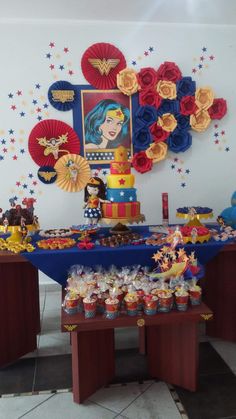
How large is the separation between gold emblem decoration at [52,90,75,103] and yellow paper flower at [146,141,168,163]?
90cm

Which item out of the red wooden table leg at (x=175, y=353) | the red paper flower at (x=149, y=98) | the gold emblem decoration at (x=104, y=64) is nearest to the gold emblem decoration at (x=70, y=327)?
the red wooden table leg at (x=175, y=353)

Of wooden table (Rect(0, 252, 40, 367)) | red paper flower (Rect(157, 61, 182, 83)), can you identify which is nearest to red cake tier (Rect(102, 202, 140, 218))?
wooden table (Rect(0, 252, 40, 367))

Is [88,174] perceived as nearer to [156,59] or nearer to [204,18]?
[156,59]

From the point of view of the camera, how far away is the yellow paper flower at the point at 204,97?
356cm

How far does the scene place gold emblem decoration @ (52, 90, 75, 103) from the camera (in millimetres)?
3443

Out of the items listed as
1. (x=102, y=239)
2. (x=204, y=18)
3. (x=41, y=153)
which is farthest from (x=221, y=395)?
(x=204, y=18)

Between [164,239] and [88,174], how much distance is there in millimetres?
1299

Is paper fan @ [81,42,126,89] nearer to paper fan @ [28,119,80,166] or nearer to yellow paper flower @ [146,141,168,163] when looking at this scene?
paper fan @ [28,119,80,166]

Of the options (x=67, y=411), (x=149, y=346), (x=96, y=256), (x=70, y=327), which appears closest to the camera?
(x=70, y=327)

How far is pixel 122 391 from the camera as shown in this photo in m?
2.14

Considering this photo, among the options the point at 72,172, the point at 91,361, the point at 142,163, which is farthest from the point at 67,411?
the point at 142,163

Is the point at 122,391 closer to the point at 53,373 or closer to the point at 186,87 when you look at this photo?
the point at 53,373

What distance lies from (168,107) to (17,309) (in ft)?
7.51

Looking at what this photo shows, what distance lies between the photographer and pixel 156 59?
355 cm
